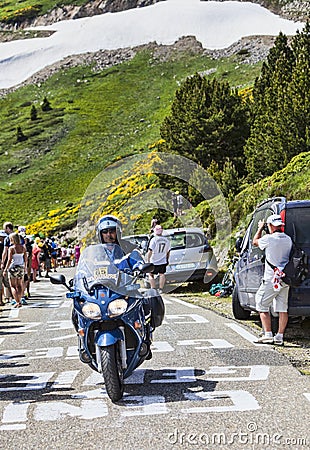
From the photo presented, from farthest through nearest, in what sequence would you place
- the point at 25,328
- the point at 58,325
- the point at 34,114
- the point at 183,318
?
the point at 34,114
the point at 183,318
the point at 58,325
the point at 25,328

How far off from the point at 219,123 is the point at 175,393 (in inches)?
1667

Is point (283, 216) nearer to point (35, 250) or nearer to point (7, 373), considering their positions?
point (7, 373)

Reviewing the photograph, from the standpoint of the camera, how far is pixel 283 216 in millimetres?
11047

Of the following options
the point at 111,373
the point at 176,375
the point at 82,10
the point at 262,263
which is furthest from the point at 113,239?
the point at 82,10

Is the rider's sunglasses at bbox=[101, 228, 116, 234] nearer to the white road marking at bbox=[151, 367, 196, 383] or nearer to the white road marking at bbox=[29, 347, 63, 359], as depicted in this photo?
the white road marking at bbox=[151, 367, 196, 383]

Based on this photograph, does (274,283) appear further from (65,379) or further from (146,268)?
(65,379)

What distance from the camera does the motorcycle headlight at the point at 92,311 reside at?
743 cm

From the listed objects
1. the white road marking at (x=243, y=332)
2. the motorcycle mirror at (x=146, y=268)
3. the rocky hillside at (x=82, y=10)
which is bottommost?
the white road marking at (x=243, y=332)

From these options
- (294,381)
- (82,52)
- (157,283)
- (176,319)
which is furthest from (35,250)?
(82,52)

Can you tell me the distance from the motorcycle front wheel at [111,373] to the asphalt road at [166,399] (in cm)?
11

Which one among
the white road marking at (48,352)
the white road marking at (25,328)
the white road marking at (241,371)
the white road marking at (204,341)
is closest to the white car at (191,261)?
the white road marking at (25,328)

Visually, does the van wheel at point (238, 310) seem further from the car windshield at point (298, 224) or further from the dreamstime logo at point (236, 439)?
the dreamstime logo at point (236, 439)

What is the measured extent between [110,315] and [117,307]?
0.11 meters

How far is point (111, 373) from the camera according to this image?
720 centimetres
